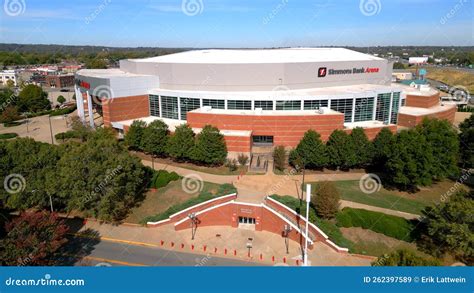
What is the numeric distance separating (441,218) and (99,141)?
2432 centimetres

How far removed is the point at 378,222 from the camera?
23.3 m

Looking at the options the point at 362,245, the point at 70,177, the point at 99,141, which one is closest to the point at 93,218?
the point at 70,177

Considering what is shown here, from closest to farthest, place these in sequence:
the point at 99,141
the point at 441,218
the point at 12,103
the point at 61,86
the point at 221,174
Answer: the point at 441,218 < the point at 99,141 < the point at 221,174 < the point at 12,103 < the point at 61,86

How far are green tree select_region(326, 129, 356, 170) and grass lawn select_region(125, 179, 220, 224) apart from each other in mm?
11977

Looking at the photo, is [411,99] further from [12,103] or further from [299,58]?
[12,103]

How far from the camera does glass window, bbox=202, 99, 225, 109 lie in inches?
1700

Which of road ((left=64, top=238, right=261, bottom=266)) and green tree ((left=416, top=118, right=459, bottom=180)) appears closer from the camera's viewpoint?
road ((left=64, top=238, right=261, bottom=266))

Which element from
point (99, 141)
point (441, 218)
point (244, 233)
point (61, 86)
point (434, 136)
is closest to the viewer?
point (441, 218)

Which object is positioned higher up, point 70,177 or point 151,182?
point 70,177

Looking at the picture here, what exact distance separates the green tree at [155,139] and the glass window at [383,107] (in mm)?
27871

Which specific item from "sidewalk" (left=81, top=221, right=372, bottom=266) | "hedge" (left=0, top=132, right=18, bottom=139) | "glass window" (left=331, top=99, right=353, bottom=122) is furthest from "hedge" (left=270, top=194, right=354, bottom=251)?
"hedge" (left=0, top=132, right=18, bottom=139)

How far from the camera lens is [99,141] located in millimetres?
26125

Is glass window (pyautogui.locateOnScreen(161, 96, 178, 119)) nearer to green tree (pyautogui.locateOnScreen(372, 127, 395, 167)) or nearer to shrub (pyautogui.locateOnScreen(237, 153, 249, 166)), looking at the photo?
shrub (pyautogui.locateOnScreen(237, 153, 249, 166))

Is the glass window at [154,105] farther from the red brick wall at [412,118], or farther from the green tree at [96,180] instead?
the red brick wall at [412,118]
